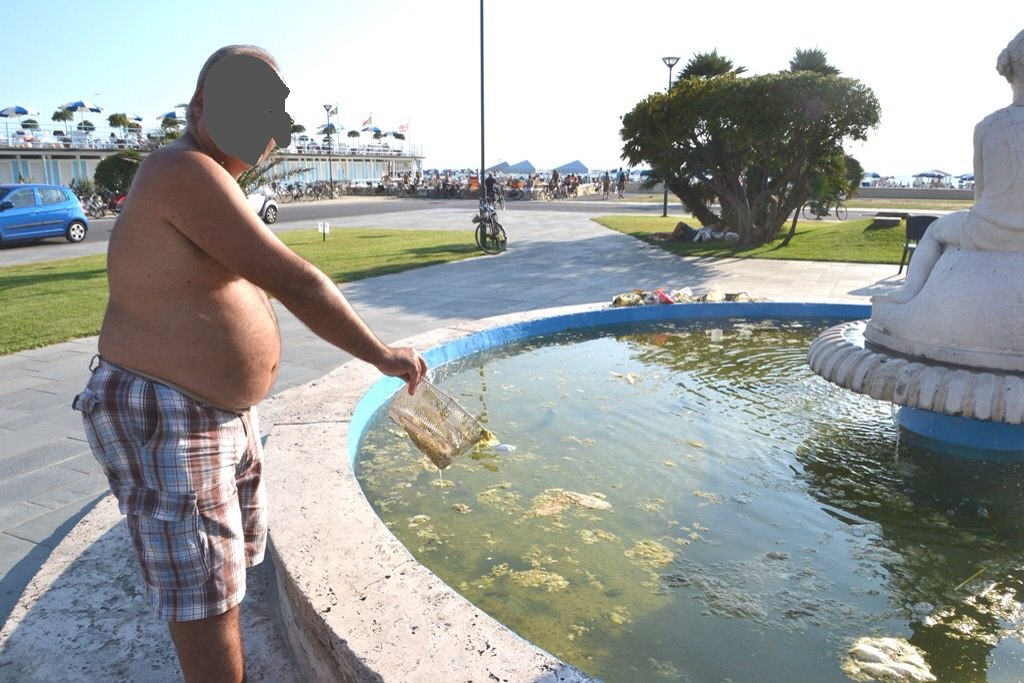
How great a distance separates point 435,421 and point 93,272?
12467 mm

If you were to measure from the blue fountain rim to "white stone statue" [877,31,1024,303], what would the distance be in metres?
3.32

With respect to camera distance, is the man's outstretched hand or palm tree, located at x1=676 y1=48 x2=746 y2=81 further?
palm tree, located at x1=676 y1=48 x2=746 y2=81

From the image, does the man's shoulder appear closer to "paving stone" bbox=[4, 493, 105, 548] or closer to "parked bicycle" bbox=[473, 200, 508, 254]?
"paving stone" bbox=[4, 493, 105, 548]

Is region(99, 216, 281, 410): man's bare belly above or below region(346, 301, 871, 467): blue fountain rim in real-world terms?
above

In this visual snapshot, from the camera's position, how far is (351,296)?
1029 centimetres

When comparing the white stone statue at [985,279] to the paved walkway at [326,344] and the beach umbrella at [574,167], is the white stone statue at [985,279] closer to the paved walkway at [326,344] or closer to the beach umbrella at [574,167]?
the paved walkway at [326,344]

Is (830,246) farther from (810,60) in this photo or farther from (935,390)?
(935,390)

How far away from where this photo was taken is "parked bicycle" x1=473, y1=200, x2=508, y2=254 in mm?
16128

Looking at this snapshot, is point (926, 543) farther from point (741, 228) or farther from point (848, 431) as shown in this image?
point (741, 228)

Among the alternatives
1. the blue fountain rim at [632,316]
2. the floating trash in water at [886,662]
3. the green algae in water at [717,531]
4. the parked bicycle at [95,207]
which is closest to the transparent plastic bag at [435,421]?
the green algae in water at [717,531]

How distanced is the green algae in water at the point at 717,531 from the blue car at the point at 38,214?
18.1 meters

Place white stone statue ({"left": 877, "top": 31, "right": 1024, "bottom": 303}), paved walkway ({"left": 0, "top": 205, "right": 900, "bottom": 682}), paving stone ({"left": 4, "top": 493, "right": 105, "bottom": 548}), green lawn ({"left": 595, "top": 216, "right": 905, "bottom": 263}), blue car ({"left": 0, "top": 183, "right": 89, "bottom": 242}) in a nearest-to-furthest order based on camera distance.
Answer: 1. paved walkway ({"left": 0, "top": 205, "right": 900, "bottom": 682})
2. paving stone ({"left": 4, "top": 493, "right": 105, "bottom": 548})
3. white stone statue ({"left": 877, "top": 31, "right": 1024, "bottom": 303})
4. green lawn ({"left": 595, "top": 216, "right": 905, "bottom": 263})
5. blue car ({"left": 0, "top": 183, "right": 89, "bottom": 242})

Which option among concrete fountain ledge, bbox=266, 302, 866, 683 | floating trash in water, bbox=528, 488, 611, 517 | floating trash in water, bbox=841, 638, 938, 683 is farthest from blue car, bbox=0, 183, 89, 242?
floating trash in water, bbox=841, 638, 938, 683

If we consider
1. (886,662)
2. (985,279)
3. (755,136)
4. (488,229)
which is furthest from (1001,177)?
(488,229)
